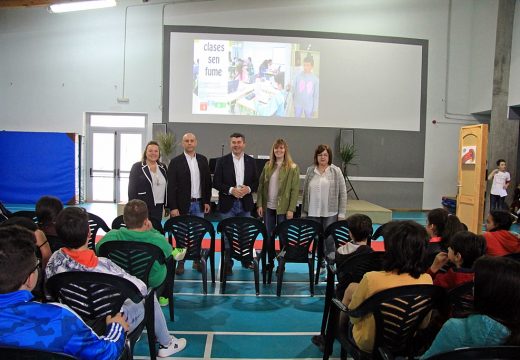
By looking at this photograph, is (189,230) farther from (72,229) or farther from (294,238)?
(72,229)

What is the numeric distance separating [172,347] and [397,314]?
4.72 ft

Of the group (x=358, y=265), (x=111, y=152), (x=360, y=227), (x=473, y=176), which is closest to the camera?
(x=358, y=265)

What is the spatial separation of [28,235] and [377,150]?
9.10 m

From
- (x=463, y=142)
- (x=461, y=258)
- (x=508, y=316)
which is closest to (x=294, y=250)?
(x=461, y=258)

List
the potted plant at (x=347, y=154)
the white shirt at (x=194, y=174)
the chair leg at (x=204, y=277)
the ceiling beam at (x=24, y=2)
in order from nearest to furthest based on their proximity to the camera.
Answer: the chair leg at (x=204, y=277)
the white shirt at (x=194, y=174)
the ceiling beam at (x=24, y=2)
the potted plant at (x=347, y=154)

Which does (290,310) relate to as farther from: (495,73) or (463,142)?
(495,73)

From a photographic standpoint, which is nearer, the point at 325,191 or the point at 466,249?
the point at 466,249

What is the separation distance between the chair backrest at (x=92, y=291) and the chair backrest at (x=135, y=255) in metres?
0.47

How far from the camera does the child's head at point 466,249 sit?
1825mm

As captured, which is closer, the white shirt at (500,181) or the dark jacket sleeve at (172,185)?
the dark jacket sleeve at (172,185)

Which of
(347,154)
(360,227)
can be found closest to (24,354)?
(360,227)

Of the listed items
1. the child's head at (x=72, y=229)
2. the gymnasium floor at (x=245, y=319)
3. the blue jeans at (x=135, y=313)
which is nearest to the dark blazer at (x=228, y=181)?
the gymnasium floor at (x=245, y=319)

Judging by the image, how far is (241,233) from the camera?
324 centimetres

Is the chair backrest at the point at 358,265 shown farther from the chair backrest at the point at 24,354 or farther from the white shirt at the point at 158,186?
the white shirt at the point at 158,186
